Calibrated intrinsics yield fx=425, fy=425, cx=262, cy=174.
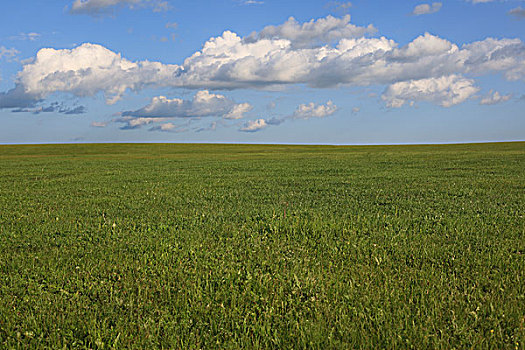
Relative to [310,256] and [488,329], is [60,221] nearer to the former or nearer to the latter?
[310,256]

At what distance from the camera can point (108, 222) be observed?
10.2 metres

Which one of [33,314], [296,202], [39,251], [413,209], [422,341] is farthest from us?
[296,202]

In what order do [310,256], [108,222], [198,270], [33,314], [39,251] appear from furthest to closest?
[108,222] < [39,251] < [310,256] < [198,270] < [33,314]

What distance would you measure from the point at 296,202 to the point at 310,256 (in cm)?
579

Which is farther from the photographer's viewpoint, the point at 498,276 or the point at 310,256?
the point at 310,256

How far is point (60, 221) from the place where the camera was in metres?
10.7

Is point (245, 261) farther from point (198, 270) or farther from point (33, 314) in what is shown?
point (33, 314)

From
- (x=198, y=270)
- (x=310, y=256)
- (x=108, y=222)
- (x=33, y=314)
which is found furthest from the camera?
(x=108, y=222)

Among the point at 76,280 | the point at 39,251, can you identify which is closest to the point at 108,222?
the point at 39,251

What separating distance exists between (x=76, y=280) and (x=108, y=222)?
4.04m

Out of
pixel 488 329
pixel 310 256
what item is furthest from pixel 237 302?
pixel 488 329

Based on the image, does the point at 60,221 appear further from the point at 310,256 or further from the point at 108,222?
the point at 310,256

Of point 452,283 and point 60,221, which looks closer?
point 452,283

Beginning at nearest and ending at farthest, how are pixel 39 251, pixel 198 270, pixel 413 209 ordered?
pixel 198 270
pixel 39 251
pixel 413 209
